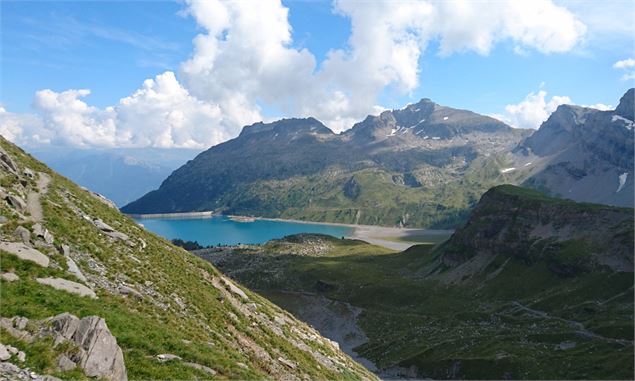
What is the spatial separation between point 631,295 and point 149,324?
341 ft

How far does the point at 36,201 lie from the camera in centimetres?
3612

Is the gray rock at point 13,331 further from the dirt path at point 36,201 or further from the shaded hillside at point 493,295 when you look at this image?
the shaded hillside at point 493,295

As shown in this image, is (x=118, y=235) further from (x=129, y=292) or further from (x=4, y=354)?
(x=4, y=354)

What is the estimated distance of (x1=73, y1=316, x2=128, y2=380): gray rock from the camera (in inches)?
751

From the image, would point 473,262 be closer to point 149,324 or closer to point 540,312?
point 540,312

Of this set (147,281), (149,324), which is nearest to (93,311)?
(149,324)

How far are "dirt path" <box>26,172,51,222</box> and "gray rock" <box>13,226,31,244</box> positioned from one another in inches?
128

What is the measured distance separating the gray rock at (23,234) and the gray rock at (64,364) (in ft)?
42.5

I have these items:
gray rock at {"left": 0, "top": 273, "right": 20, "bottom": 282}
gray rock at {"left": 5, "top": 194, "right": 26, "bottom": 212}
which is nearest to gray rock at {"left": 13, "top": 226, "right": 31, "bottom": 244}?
gray rock at {"left": 5, "top": 194, "right": 26, "bottom": 212}

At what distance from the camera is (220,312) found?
3569 centimetres

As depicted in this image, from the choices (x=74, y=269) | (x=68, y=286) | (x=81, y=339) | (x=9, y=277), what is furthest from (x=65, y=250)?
(x=81, y=339)

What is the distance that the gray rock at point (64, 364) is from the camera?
1838 cm

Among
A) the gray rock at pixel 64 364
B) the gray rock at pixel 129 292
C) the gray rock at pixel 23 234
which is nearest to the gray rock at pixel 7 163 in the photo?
the gray rock at pixel 23 234

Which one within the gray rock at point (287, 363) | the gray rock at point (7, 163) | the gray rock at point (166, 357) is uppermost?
the gray rock at point (7, 163)
